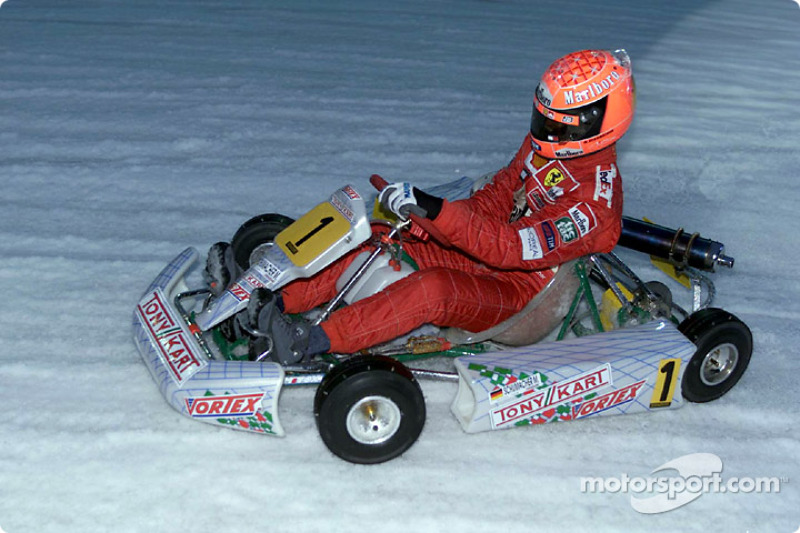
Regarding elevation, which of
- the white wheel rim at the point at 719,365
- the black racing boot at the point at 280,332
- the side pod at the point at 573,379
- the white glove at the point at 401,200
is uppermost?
the white glove at the point at 401,200

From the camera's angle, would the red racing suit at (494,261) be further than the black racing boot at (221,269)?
No

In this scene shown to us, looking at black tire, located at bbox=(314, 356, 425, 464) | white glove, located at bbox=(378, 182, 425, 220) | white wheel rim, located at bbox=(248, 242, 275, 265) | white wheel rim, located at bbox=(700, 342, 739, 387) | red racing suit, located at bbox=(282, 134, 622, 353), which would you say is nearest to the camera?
black tire, located at bbox=(314, 356, 425, 464)

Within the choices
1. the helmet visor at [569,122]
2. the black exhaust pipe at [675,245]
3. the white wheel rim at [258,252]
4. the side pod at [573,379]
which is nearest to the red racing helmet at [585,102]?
the helmet visor at [569,122]

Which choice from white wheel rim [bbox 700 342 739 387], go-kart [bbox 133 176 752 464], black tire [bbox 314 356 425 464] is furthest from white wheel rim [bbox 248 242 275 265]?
white wheel rim [bbox 700 342 739 387]

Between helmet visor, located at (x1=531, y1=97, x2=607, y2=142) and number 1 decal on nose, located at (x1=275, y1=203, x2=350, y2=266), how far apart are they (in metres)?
0.84

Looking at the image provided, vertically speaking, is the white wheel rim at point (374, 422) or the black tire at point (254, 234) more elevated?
the black tire at point (254, 234)

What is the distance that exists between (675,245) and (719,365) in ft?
1.75

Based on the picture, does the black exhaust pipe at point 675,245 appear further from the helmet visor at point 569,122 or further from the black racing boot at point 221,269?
the black racing boot at point 221,269

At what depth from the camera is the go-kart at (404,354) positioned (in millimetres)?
3170

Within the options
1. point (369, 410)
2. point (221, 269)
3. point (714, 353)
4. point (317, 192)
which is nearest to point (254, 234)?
point (221, 269)

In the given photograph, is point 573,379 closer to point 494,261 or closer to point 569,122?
point 494,261

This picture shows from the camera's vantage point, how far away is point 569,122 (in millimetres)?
3434

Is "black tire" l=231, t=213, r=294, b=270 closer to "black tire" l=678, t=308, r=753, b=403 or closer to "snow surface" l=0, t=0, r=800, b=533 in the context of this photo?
"snow surface" l=0, t=0, r=800, b=533

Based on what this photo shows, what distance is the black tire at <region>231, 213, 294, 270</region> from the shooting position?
389 centimetres
